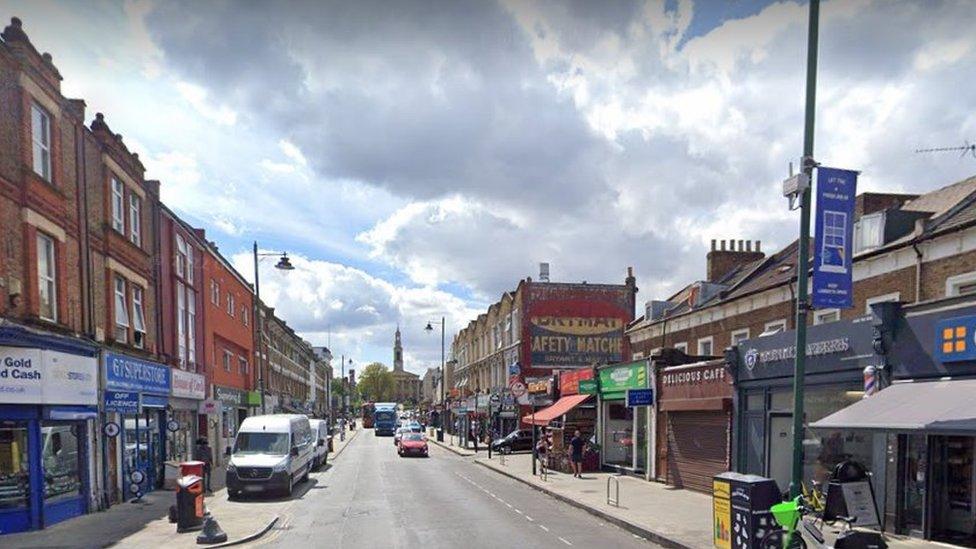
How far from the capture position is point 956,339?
37.2 ft

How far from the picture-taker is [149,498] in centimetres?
1947

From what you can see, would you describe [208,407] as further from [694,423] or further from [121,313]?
[694,423]

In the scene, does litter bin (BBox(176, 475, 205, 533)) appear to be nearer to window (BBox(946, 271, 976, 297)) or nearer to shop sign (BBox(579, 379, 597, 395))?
window (BBox(946, 271, 976, 297))

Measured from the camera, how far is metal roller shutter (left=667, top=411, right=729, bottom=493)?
19.0 m

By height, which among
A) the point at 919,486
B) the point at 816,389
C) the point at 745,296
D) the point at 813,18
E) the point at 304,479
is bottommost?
the point at 304,479

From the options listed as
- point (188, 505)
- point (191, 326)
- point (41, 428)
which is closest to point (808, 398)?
point (188, 505)

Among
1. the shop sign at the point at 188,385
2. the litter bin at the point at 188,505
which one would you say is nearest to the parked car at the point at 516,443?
the shop sign at the point at 188,385

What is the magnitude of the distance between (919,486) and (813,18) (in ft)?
27.9

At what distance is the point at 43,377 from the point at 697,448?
17.1 m

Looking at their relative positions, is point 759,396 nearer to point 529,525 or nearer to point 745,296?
point 745,296

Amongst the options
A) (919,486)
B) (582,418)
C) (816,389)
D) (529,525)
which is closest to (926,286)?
(816,389)

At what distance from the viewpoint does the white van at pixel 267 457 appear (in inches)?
755

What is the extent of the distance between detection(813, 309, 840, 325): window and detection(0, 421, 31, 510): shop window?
19.1 meters

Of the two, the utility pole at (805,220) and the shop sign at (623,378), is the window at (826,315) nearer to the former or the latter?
the shop sign at (623,378)
